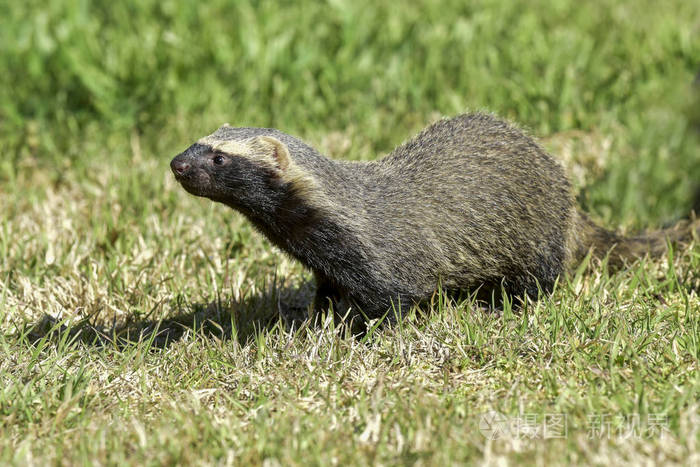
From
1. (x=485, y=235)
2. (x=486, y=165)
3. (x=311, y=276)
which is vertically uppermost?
(x=486, y=165)

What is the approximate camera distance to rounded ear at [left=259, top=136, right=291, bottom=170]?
13.8 ft

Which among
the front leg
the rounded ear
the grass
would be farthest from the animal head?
the grass

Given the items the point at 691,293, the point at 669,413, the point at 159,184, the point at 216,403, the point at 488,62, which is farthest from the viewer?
the point at 488,62

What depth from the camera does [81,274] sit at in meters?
5.03

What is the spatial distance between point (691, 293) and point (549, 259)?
2.37 feet

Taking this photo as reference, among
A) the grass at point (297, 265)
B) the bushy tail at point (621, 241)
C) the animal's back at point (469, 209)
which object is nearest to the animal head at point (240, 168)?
the animal's back at point (469, 209)

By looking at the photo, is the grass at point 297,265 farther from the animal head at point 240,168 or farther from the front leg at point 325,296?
the animal head at point 240,168

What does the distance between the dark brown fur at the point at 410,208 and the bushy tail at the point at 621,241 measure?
2 cm

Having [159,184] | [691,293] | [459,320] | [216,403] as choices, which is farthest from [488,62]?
[216,403]

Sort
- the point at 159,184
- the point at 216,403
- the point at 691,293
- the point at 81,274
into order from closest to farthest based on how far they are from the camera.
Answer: the point at 216,403 < the point at 691,293 < the point at 81,274 < the point at 159,184

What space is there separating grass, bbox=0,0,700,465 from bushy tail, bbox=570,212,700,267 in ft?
0.40

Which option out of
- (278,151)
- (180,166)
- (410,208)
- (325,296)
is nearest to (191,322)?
(325,296)

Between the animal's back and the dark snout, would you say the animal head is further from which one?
the animal's back

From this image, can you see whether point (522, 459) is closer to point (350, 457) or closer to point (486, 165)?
point (350, 457)
